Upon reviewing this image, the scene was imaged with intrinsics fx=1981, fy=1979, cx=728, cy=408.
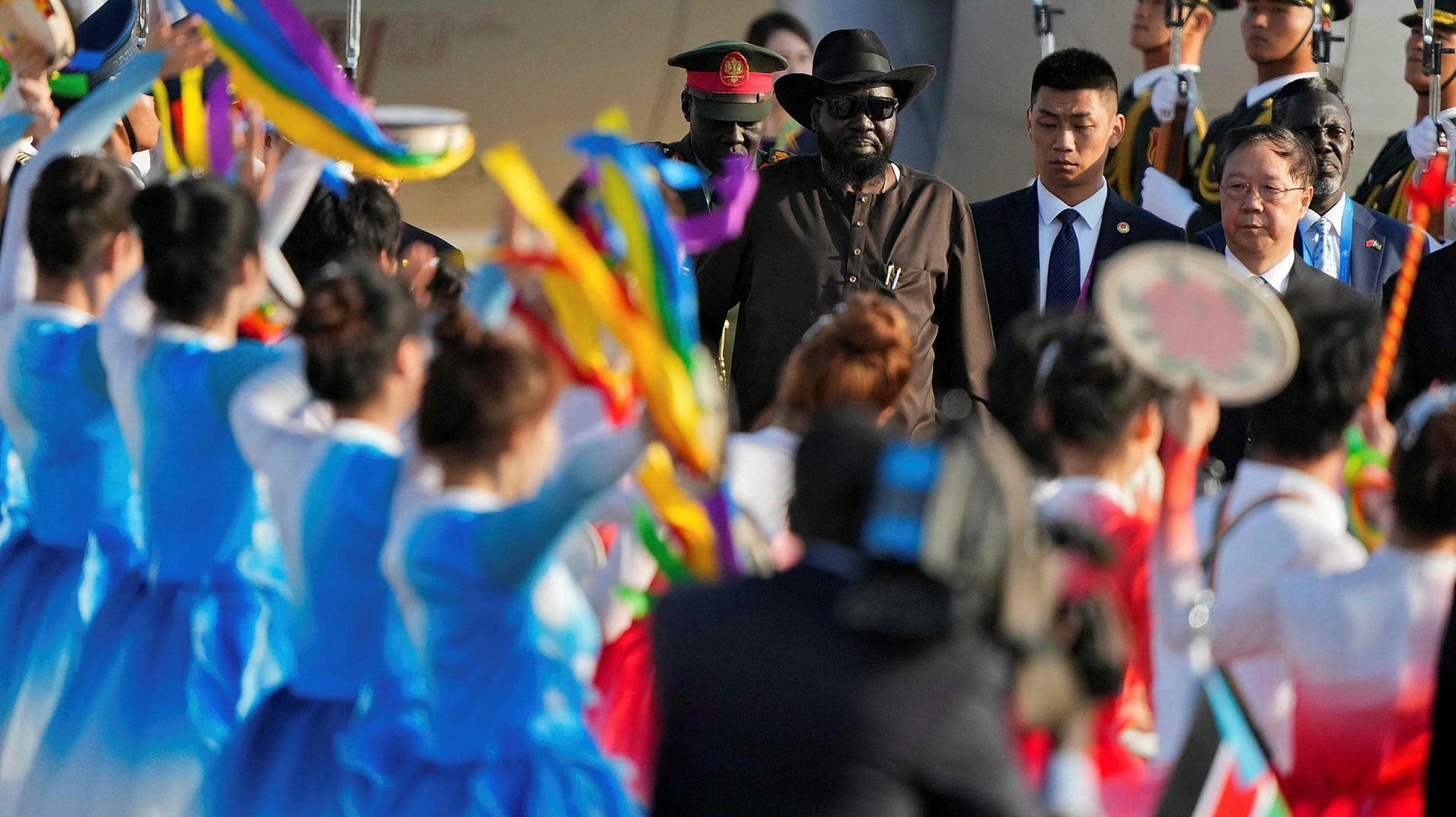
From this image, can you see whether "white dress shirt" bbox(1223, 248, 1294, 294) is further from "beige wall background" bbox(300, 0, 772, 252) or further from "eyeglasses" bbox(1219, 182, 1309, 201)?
"beige wall background" bbox(300, 0, 772, 252)

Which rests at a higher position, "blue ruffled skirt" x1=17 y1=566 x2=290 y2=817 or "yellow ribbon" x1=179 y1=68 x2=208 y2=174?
"yellow ribbon" x1=179 y1=68 x2=208 y2=174

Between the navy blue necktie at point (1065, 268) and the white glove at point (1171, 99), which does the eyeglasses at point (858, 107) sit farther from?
the white glove at point (1171, 99)

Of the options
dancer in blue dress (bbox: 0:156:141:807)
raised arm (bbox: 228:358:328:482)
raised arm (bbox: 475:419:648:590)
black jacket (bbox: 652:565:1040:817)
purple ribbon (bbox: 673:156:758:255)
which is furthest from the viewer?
dancer in blue dress (bbox: 0:156:141:807)

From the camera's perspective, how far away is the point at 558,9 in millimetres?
11125

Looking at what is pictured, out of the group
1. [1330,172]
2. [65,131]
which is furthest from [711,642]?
[1330,172]

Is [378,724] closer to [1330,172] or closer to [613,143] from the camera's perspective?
[613,143]

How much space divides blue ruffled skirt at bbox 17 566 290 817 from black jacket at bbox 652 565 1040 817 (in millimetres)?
1695

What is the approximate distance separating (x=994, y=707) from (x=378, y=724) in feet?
4.49

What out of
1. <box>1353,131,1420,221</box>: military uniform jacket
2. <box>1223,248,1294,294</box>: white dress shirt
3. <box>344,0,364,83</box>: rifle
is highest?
<box>344,0,364,83</box>: rifle

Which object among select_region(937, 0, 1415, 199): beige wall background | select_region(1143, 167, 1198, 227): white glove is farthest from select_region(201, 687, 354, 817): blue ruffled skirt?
select_region(937, 0, 1415, 199): beige wall background

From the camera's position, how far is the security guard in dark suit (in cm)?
605

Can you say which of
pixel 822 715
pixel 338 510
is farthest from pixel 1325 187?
pixel 822 715

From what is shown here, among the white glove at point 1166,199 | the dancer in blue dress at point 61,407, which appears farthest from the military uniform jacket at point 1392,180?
the dancer in blue dress at point 61,407

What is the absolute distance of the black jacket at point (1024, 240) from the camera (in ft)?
18.8
